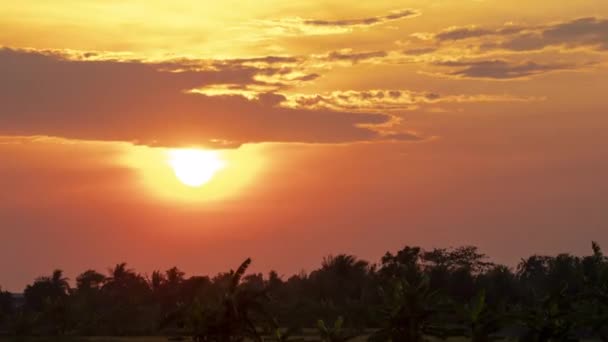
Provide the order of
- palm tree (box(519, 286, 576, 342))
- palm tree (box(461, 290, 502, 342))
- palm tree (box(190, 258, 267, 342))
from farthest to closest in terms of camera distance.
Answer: palm tree (box(519, 286, 576, 342)) < palm tree (box(461, 290, 502, 342)) < palm tree (box(190, 258, 267, 342))

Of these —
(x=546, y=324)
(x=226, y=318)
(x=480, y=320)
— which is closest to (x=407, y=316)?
(x=480, y=320)

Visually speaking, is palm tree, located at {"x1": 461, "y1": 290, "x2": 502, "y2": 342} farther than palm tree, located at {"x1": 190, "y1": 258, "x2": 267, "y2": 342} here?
Yes

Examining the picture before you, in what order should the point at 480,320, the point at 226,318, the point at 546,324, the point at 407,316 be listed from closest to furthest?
the point at 226,318 → the point at 407,316 → the point at 480,320 → the point at 546,324

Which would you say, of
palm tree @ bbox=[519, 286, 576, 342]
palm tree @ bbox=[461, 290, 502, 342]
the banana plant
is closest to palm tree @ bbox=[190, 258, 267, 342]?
the banana plant

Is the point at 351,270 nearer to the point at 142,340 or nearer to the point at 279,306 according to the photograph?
the point at 279,306

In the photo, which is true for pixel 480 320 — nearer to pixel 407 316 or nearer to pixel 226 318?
pixel 407 316

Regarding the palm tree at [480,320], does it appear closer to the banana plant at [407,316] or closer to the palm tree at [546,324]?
the palm tree at [546,324]

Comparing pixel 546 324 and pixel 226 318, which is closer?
pixel 226 318

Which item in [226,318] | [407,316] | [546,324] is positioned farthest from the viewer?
[546,324]

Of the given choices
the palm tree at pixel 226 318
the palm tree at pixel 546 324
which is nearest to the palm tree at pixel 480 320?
the palm tree at pixel 546 324

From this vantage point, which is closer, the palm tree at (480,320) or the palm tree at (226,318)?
the palm tree at (226,318)

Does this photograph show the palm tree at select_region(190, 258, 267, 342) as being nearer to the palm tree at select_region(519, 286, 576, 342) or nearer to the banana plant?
the banana plant

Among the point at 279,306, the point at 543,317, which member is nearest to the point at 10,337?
the point at 279,306

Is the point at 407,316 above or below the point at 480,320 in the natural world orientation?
above
